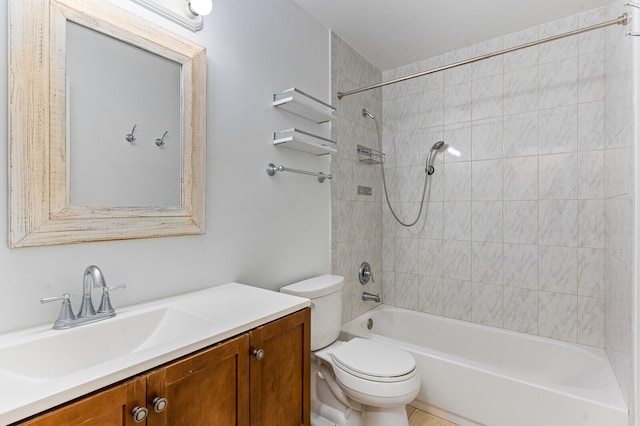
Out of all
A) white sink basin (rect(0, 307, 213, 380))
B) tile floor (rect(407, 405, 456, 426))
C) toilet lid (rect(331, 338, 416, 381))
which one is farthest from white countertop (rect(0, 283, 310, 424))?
tile floor (rect(407, 405, 456, 426))

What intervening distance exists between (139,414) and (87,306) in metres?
0.43

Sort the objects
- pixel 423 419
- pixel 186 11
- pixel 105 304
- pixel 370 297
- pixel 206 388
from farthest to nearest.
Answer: pixel 370 297 → pixel 423 419 → pixel 186 11 → pixel 105 304 → pixel 206 388

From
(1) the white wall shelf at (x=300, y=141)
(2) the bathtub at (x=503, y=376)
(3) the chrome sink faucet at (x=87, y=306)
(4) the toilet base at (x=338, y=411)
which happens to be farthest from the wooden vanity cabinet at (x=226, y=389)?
(2) the bathtub at (x=503, y=376)

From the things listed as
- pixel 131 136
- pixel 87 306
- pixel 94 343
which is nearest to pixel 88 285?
pixel 87 306

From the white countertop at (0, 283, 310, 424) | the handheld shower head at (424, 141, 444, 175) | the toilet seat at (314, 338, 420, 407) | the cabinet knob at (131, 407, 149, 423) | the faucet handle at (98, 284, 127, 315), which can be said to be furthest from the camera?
the handheld shower head at (424, 141, 444, 175)

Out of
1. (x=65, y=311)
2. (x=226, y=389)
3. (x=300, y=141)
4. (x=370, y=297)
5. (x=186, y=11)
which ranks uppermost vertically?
(x=186, y=11)

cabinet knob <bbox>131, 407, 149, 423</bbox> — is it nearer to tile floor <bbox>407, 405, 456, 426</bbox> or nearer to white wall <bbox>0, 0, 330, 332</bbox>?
white wall <bbox>0, 0, 330, 332</bbox>

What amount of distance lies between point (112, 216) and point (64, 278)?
0.76 feet

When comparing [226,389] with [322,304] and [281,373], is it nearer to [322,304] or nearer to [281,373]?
[281,373]

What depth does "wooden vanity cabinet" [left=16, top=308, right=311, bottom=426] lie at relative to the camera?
0.68 meters

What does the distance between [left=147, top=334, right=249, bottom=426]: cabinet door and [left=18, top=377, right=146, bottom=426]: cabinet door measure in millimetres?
32

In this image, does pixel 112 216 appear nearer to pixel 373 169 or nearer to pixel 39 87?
pixel 39 87

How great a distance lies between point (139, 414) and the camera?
0.72 metres

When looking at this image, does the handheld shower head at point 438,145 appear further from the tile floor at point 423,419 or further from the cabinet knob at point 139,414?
the cabinet knob at point 139,414
